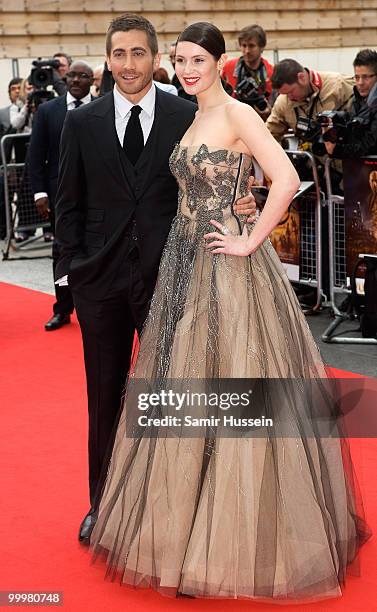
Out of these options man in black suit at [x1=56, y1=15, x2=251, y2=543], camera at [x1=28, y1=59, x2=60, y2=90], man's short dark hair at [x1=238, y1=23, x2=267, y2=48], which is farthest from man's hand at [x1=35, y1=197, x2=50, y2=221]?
man in black suit at [x1=56, y1=15, x2=251, y2=543]

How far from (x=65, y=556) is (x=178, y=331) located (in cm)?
92

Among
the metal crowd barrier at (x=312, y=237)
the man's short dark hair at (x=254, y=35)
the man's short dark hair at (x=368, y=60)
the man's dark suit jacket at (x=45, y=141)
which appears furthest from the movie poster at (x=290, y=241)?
the man's short dark hair at (x=254, y=35)

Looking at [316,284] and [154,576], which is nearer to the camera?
[154,576]

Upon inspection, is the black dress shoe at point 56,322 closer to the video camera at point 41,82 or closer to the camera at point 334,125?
the camera at point 334,125

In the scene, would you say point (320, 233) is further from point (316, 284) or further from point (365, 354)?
point (365, 354)

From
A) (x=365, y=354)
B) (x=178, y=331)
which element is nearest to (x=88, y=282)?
(x=178, y=331)

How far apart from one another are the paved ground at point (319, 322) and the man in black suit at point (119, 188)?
8.26 feet

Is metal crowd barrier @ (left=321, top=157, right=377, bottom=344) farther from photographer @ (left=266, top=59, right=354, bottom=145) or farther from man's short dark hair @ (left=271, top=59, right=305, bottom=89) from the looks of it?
man's short dark hair @ (left=271, top=59, right=305, bottom=89)

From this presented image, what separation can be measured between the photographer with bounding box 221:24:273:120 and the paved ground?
6.07 ft

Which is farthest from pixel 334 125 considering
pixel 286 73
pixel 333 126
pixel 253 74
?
pixel 253 74

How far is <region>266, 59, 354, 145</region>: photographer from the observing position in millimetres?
7434

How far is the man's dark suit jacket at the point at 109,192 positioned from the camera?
354 centimetres

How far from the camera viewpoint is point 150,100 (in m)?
3.58

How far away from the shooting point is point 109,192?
356cm
